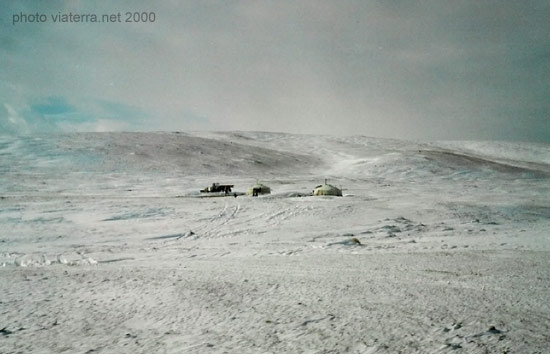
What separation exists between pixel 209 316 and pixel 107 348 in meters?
1.49

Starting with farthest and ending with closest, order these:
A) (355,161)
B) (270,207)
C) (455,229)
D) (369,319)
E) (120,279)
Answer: (355,161), (270,207), (455,229), (120,279), (369,319)

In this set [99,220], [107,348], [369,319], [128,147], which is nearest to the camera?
[107,348]

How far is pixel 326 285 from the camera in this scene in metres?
7.54

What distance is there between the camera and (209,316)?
5949 mm

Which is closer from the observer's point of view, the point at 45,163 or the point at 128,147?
the point at 45,163

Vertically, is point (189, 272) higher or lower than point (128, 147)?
lower

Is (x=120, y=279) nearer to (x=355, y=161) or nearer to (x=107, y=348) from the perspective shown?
(x=107, y=348)

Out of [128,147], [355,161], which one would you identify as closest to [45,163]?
[128,147]

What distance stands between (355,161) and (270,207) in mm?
44311

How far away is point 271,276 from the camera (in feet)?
27.7

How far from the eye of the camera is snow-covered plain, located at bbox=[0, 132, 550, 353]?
5.10 metres

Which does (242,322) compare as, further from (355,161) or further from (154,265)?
(355,161)

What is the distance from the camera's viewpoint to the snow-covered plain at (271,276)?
5098mm

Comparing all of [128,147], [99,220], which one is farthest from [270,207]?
[128,147]
